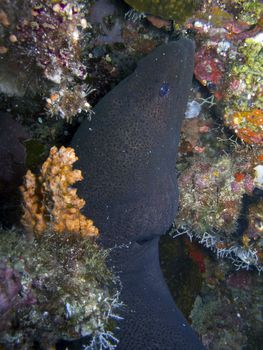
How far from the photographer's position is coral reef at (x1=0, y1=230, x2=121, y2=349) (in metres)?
2.19

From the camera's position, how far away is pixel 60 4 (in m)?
3.04

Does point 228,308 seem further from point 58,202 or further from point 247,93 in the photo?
point 58,202

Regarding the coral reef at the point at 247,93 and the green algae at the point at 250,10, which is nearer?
the green algae at the point at 250,10

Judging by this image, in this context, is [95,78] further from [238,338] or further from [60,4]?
[238,338]

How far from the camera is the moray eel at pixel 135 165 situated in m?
3.81

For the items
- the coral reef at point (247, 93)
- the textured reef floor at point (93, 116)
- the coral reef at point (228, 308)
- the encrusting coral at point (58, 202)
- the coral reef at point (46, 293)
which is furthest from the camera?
the coral reef at point (228, 308)

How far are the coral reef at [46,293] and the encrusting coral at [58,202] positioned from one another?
0.19 m

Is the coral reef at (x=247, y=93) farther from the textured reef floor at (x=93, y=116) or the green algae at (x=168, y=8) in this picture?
the green algae at (x=168, y=8)

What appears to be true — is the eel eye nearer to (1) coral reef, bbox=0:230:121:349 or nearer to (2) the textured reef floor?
(2) the textured reef floor

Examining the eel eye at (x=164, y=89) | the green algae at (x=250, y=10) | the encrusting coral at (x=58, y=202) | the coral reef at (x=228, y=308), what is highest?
the green algae at (x=250, y=10)

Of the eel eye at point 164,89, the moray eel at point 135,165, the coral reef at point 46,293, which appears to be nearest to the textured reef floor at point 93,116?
the coral reef at point 46,293

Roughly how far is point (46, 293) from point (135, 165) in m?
1.93

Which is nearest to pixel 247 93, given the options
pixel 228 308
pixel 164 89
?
pixel 164 89

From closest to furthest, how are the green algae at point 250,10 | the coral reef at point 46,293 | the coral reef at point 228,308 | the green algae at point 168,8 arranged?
the coral reef at point 46,293 → the green algae at point 168,8 → the green algae at point 250,10 → the coral reef at point 228,308
